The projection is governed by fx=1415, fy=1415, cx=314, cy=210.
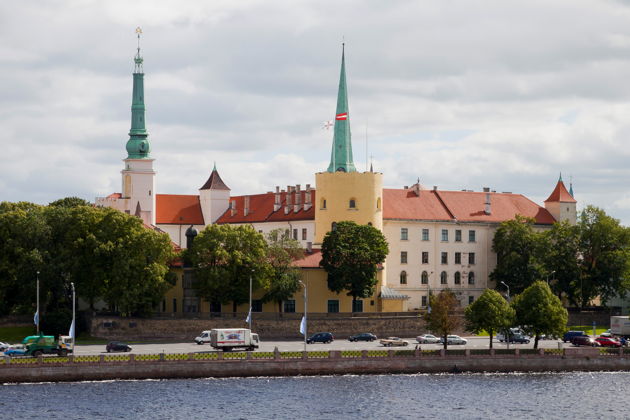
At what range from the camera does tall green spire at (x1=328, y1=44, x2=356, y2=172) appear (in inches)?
6132

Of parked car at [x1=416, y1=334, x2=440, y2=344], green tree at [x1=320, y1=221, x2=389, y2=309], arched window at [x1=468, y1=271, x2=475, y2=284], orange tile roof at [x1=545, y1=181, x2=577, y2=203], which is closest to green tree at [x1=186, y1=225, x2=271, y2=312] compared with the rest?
green tree at [x1=320, y1=221, x2=389, y2=309]

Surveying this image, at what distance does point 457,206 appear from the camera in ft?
552

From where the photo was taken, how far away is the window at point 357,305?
5753 inches

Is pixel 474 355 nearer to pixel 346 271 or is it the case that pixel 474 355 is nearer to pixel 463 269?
pixel 346 271

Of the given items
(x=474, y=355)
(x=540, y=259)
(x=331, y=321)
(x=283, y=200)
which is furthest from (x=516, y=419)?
(x=283, y=200)

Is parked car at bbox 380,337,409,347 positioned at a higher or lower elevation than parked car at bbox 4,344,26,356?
higher

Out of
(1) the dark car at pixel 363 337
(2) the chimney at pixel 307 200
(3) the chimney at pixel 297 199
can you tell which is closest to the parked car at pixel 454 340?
(1) the dark car at pixel 363 337

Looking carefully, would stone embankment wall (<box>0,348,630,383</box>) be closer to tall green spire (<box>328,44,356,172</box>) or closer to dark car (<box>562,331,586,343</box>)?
dark car (<box>562,331,586,343</box>)

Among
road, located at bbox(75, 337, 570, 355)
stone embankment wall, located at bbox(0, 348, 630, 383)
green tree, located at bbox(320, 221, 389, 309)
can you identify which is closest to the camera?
stone embankment wall, located at bbox(0, 348, 630, 383)

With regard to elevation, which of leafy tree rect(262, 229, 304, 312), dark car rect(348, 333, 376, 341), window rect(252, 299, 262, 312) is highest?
leafy tree rect(262, 229, 304, 312)

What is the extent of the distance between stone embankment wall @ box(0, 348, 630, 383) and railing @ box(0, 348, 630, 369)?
7 centimetres

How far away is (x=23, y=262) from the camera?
12862cm

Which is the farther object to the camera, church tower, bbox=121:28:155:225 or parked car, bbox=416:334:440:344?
church tower, bbox=121:28:155:225

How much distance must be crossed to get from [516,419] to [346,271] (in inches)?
2063
